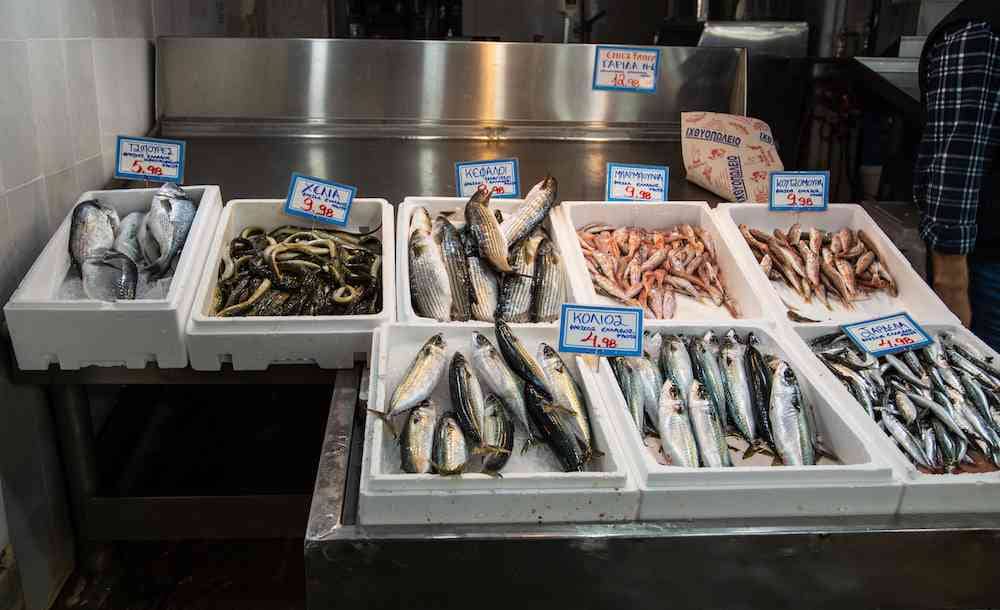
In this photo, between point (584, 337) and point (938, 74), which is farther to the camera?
point (938, 74)

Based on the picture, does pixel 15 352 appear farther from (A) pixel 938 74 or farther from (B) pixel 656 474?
(A) pixel 938 74

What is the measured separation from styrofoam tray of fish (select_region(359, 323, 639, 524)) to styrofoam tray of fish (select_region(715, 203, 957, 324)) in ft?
2.89

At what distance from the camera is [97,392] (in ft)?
10.2

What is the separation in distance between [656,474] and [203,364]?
1298 millimetres

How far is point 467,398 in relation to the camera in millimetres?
1878

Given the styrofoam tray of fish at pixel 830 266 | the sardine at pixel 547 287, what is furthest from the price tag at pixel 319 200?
the styrofoam tray of fish at pixel 830 266

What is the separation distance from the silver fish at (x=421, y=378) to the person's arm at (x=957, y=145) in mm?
1727

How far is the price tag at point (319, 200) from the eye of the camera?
270 cm

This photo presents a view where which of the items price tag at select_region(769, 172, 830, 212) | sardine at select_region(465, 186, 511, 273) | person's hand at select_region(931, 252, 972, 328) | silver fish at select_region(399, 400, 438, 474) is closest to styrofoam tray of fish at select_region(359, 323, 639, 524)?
silver fish at select_region(399, 400, 438, 474)

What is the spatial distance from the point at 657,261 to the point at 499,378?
37.1 inches

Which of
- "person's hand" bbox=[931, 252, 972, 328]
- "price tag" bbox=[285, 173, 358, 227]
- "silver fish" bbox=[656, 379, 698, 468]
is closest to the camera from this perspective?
"silver fish" bbox=[656, 379, 698, 468]

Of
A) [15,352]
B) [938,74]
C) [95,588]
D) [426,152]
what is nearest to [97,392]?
[95,588]

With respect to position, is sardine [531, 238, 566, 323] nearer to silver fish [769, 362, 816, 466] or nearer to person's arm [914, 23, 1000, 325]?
silver fish [769, 362, 816, 466]

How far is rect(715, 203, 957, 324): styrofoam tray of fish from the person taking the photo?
8.18 ft
